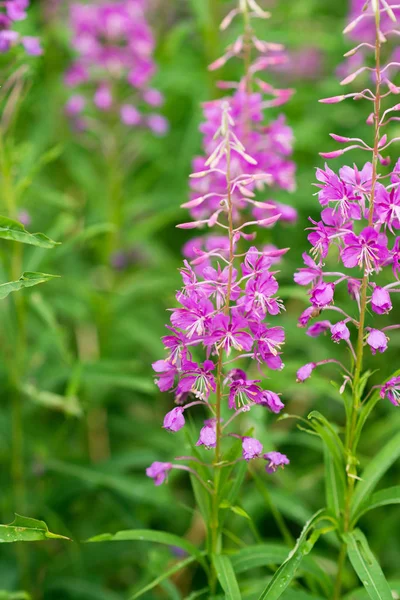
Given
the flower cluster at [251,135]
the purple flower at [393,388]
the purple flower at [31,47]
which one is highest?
the purple flower at [31,47]

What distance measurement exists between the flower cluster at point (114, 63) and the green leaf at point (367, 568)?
3463 mm

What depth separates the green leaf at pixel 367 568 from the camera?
2486 millimetres

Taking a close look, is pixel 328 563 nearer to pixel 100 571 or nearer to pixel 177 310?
pixel 100 571

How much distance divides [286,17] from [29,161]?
9.15 feet

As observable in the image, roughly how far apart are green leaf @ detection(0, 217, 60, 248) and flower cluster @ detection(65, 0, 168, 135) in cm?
268

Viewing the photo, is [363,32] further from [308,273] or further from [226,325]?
[226,325]

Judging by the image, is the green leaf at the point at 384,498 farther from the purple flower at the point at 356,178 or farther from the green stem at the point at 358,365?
the purple flower at the point at 356,178

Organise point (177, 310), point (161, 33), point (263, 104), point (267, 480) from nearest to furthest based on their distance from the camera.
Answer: point (177, 310) → point (263, 104) → point (267, 480) → point (161, 33)

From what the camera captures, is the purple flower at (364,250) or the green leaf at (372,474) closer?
the purple flower at (364,250)

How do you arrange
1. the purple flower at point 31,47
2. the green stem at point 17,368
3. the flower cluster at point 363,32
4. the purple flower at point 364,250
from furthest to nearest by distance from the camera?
the flower cluster at point 363,32
the green stem at point 17,368
the purple flower at point 31,47
the purple flower at point 364,250

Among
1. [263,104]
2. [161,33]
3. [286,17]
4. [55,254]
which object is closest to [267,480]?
[55,254]

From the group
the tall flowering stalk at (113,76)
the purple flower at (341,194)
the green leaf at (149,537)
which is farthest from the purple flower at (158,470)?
the tall flowering stalk at (113,76)

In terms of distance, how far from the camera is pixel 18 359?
4004 millimetres

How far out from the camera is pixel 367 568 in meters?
2.57
